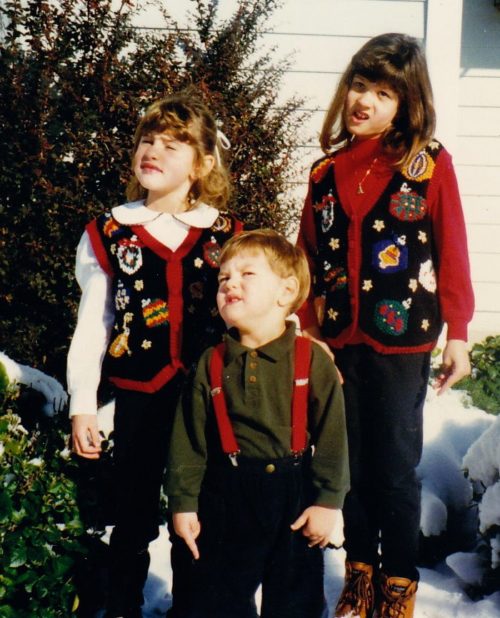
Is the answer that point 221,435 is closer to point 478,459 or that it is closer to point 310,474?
point 310,474

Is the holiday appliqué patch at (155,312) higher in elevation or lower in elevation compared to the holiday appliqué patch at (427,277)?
lower

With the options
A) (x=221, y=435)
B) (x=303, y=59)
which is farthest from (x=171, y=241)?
(x=303, y=59)

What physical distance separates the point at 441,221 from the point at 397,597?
44.2 inches

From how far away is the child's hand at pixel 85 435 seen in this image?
6.53 ft

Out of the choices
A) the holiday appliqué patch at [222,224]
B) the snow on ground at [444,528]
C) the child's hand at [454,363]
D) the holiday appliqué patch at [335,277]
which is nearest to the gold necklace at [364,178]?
the holiday appliqué patch at [335,277]

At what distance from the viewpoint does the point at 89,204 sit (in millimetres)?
3393

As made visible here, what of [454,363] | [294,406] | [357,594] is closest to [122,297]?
[294,406]

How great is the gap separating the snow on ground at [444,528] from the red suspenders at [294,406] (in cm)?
84

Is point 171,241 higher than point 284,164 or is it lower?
lower

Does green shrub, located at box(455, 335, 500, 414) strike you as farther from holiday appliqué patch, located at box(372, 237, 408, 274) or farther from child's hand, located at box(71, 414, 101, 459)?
child's hand, located at box(71, 414, 101, 459)

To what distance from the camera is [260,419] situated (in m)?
1.75

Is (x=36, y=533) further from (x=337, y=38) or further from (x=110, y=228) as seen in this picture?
(x=337, y=38)

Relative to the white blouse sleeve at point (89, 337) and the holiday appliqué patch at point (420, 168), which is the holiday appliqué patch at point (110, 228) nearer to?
the white blouse sleeve at point (89, 337)

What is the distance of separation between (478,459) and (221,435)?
1.20 m
